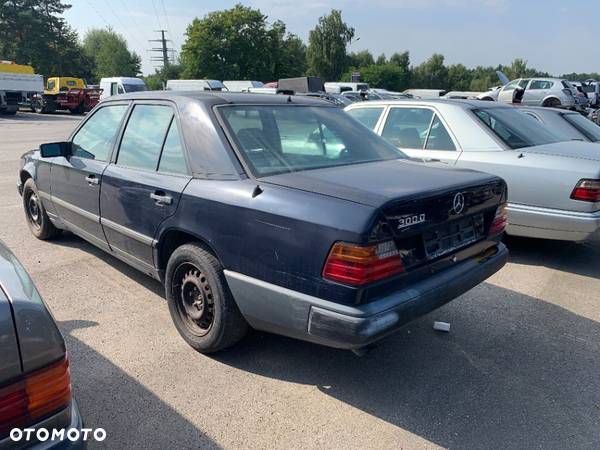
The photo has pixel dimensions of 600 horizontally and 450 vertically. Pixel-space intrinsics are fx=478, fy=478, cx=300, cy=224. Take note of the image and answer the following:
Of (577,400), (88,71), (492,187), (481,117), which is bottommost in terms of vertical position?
(577,400)

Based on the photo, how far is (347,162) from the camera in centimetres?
328

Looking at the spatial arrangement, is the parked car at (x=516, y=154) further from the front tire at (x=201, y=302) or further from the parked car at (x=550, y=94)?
the parked car at (x=550, y=94)

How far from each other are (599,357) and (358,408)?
Result: 181cm

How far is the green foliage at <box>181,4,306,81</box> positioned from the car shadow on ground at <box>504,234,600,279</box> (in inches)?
2155

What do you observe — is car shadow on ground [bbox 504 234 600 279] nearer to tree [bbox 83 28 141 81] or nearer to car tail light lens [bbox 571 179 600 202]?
car tail light lens [bbox 571 179 600 202]

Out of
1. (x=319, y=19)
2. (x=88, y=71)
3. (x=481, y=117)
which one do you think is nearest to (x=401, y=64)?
(x=319, y=19)

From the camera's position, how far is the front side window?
397 centimetres

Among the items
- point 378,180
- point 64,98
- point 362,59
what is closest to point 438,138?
point 378,180

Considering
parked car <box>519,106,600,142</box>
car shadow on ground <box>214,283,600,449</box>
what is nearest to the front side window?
car shadow on ground <box>214,283,600,449</box>

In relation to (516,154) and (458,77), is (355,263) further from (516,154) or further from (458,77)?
(458,77)

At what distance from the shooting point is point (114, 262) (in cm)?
476

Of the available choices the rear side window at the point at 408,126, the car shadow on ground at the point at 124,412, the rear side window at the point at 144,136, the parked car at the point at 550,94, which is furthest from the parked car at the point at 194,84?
the car shadow on ground at the point at 124,412

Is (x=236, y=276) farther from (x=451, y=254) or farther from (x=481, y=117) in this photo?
(x=481, y=117)

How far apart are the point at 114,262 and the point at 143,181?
1684 millimetres
